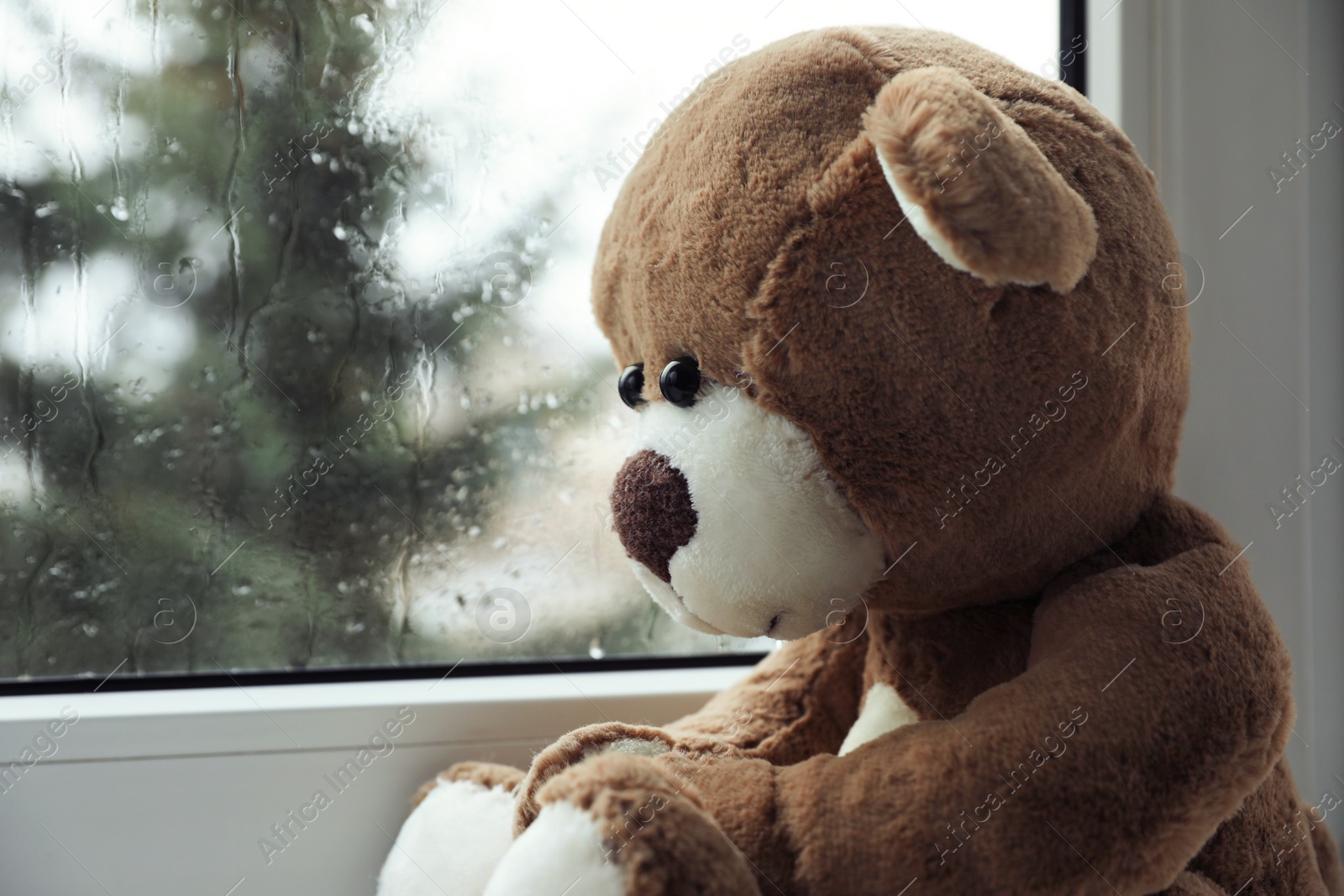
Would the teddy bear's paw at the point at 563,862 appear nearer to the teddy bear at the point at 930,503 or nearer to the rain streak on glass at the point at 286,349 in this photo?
the teddy bear at the point at 930,503

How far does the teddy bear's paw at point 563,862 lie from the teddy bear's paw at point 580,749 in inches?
3.7

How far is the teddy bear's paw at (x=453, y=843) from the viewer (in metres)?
0.89

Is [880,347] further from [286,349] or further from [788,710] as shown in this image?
[286,349]

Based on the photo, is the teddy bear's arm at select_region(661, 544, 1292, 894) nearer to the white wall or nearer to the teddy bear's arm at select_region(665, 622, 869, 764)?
the teddy bear's arm at select_region(665, 622, 869, 764)

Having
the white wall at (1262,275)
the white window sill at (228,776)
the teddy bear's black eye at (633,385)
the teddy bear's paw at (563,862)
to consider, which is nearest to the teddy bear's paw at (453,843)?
the white window sill at (228,776)

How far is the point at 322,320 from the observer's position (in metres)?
1.10

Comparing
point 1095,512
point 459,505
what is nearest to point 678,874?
point 1095,512

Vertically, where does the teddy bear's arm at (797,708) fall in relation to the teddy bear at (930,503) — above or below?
below

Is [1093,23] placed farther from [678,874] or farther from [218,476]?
[218,476]

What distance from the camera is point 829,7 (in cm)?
115

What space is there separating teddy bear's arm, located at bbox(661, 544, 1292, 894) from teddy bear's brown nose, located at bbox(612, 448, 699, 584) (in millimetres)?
168

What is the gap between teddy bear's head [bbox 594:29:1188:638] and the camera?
0.62 metres

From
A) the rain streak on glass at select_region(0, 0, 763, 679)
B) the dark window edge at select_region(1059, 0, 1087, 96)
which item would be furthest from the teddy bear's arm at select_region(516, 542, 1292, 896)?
the dark window edge at select_region(1059, 0, 1087, 96)

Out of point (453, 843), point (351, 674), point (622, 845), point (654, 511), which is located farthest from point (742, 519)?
point (351, 674)
